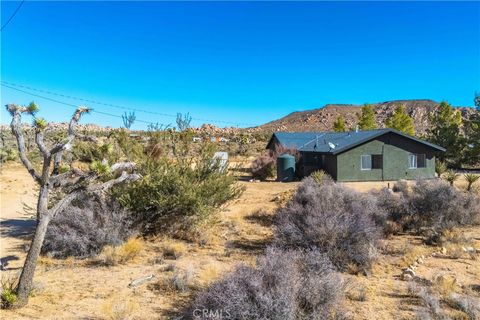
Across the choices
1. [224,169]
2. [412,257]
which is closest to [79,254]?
[224,169]

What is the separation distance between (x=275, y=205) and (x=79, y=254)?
28.3 feet

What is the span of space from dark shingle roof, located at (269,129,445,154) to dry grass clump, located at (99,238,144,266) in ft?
56.9

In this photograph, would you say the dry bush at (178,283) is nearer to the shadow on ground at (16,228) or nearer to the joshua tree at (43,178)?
the joshua tree at (43,178)

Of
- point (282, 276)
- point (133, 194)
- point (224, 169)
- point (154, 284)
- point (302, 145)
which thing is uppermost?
point (302, 145)

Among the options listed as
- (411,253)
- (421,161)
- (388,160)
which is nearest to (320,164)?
(388,160)

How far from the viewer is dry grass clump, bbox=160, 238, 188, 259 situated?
9.91m

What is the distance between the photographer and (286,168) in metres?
26.8

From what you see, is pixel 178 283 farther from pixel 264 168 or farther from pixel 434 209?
pixel 264 168

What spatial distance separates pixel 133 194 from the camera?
11.4m

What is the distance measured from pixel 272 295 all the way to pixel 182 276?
2797 millimetres

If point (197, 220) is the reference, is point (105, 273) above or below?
below

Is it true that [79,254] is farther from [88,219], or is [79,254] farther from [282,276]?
[282,276]

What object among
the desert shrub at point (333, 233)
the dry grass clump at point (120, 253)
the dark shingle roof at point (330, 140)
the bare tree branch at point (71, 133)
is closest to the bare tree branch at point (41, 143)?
the bare tree branch at point (71, 133)

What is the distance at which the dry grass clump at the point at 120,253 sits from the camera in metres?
9.18
